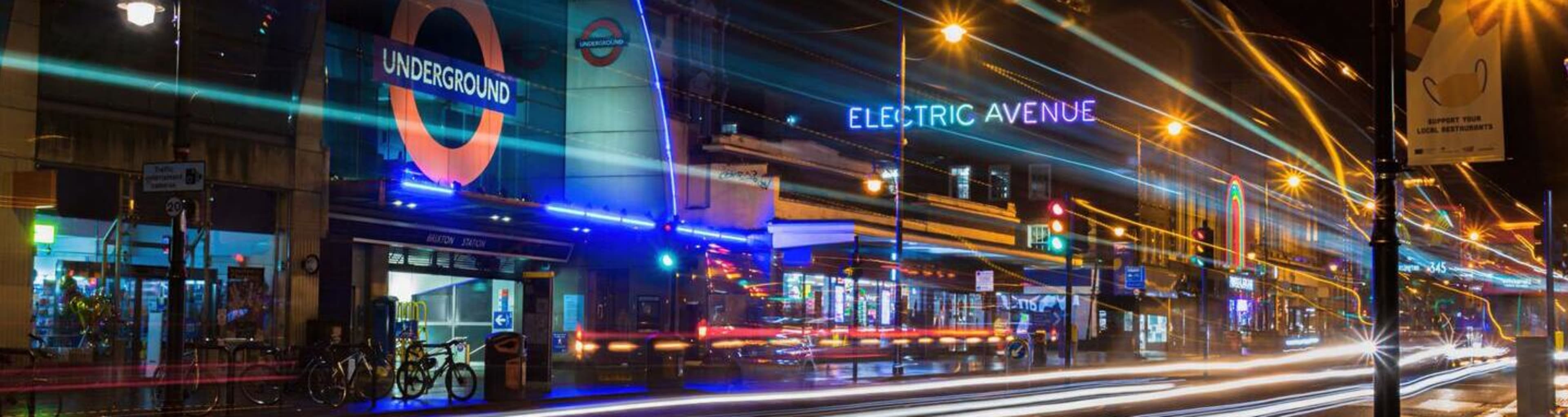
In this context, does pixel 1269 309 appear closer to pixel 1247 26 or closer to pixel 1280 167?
pixel 1280 167

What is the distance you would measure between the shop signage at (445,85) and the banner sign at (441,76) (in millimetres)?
17

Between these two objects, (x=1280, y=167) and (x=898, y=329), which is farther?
(x=1280, y=167)

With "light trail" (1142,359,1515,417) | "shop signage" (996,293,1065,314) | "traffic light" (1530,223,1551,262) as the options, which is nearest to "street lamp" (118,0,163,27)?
"light trail" (1142,359,1515,417)

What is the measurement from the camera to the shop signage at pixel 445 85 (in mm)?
30016

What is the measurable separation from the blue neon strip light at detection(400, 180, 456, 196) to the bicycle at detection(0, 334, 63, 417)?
23.5ft

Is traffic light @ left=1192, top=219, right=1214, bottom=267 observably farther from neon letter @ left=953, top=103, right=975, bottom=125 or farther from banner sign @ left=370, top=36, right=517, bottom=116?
banner sign @ left=370, top=36, right=517, bottom=116

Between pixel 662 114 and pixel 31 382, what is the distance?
22.7 m

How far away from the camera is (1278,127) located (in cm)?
8156

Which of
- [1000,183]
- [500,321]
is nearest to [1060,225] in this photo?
[500,321]

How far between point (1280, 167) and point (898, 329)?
5557 cm

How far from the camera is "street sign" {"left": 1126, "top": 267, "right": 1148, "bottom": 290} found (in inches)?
1914

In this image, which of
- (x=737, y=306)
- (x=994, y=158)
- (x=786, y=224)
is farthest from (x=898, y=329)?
(x=994, y=158)

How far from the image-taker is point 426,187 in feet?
88.3

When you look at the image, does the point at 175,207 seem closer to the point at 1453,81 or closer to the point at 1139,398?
the point at 1453,81
